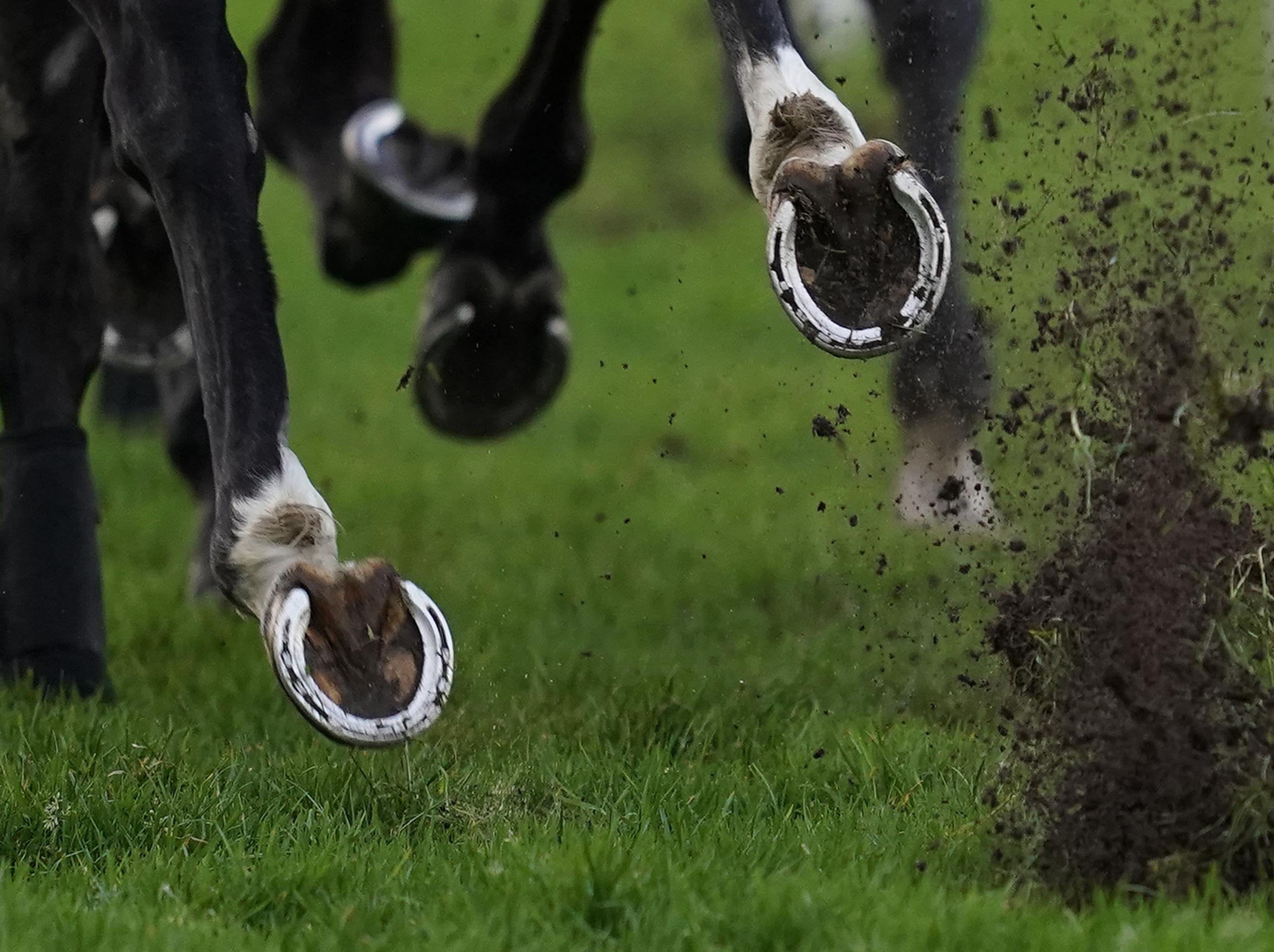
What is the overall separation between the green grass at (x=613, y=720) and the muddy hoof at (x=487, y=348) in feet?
1.41

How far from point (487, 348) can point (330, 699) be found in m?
2.62

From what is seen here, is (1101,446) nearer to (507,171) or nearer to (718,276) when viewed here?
(507,171)

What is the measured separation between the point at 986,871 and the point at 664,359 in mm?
7197

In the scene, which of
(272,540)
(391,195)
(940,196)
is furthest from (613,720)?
(391,195)

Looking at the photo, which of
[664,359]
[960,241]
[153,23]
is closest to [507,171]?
[960,241]

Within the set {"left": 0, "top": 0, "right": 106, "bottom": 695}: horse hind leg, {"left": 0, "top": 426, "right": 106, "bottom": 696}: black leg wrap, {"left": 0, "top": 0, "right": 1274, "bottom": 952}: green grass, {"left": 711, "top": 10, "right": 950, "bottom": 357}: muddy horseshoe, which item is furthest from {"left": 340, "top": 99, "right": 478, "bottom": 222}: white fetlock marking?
{"left": 711, "top": 10, "right": 950, "bottom": 357}: muddy horseshoe

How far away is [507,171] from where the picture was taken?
5.05 m

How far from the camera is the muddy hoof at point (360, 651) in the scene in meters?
2.56

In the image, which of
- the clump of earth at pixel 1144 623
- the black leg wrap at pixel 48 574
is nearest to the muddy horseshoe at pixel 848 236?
the clump of earth at pixel 1144 623

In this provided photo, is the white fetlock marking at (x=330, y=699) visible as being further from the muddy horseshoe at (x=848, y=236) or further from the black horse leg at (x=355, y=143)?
the black horse leg at (x=355, y=143)

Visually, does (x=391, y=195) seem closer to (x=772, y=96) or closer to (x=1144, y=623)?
(x=772, y=96)

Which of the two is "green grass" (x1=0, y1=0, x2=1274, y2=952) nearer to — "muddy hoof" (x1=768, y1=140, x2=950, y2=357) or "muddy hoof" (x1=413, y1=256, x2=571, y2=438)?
"muddy hoof" (x1=768, y1=140, x2=950, y2=357)

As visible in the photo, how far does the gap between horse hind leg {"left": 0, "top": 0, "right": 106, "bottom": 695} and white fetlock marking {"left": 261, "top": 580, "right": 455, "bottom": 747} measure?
134 cm

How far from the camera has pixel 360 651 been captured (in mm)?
2631
